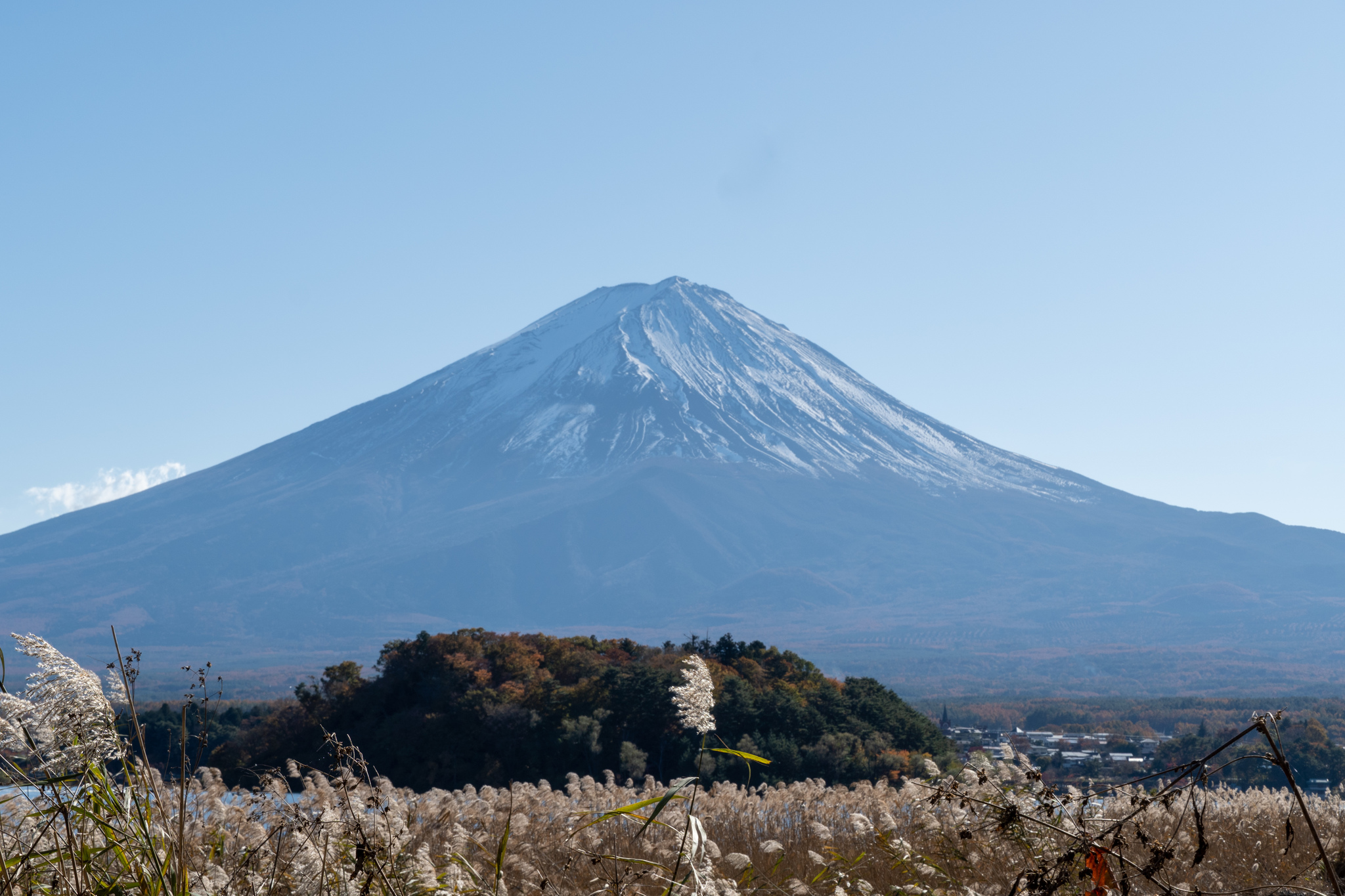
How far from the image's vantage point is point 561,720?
75.2 ft

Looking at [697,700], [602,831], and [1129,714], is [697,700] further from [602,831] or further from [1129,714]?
[1129,714]

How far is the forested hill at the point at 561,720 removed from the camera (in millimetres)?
21969

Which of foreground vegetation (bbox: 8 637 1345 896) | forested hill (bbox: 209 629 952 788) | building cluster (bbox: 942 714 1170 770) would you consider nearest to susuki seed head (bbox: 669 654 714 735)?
foreground vegetation (bbox: 8 637 1345 896)

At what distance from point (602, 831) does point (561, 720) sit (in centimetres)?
1465

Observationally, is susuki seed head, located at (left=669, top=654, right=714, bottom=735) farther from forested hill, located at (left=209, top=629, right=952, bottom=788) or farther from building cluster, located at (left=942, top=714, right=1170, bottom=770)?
building cluster, located at (left=942, top=714, right=1170, bottom=770)

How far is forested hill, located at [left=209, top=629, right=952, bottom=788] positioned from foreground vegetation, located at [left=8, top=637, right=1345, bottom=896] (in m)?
9.45

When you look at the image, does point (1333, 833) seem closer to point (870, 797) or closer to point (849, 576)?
point (870, 797)

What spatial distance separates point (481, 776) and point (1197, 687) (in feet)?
314

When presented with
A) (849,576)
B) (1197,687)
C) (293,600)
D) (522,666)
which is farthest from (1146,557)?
(522,666)

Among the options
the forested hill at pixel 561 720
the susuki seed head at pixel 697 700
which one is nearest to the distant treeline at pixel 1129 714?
the forested hill at pixel 561 720

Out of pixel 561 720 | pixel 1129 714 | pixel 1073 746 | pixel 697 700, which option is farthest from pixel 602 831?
pixel 1129 714

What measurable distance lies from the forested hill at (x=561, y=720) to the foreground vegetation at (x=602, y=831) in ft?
31.0

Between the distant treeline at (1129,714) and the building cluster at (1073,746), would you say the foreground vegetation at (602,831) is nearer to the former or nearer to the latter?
the building cluster at (1073,746)

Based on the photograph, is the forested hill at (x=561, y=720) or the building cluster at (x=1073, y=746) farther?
the building cluster at (x=1073, y=746)
